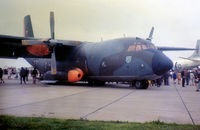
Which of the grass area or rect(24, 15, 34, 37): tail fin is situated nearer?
the grass area

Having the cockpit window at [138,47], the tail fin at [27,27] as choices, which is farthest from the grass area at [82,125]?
the tail fin at [27,27]

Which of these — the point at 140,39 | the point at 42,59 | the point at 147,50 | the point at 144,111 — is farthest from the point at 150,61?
the point at 42,59

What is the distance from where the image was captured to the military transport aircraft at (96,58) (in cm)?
1416

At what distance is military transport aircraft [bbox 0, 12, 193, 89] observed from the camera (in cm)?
1416

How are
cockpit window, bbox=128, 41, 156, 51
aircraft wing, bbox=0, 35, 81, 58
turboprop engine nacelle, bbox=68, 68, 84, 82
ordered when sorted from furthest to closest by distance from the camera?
aircraft wing, bbox=0, 35, 81, 58
turboprop engine nacelle, bbox=68, 68, 84, 82
cockpit window, bbox=128, 41, 156, 51

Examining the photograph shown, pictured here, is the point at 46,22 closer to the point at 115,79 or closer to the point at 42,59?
the point at 115,79

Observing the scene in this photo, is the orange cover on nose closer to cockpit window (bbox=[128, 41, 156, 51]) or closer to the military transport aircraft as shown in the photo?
the military transport aircraft

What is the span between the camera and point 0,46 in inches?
758

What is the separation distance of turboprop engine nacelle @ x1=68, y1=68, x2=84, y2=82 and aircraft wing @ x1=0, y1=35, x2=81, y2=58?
2502mm

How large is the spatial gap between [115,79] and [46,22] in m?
10.4

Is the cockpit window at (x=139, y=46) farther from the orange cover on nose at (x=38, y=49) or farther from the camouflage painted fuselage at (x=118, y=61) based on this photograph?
the orange cover on nose at (x=38, y=49)

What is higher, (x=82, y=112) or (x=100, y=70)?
(x=100, y=70)

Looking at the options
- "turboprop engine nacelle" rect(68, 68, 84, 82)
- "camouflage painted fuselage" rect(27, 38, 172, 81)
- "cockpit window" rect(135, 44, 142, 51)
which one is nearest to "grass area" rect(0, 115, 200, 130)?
"camouflage painted fuselage" rect(27, 38, 172, 81)

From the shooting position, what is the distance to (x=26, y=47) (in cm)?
1991
